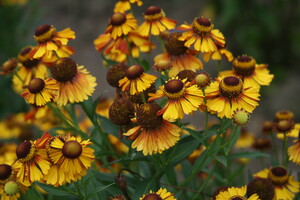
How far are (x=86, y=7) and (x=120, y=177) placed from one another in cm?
522

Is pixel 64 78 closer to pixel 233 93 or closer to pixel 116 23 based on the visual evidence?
pixel 116 23

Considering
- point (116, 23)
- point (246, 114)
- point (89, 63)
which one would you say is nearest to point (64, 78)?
point (116, 23)

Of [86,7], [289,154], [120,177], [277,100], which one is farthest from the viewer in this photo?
[86,7]

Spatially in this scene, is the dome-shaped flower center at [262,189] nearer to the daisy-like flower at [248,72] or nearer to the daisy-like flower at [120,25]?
the daisy-like flower at [248,72]

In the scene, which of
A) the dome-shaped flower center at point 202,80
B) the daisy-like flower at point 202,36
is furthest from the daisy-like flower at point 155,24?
the dome-shaped flower center at point 202,80

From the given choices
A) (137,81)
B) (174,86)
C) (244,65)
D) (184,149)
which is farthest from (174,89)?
(244,65)

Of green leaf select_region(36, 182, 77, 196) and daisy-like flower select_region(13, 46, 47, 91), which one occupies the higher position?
daisy-like flower select_region(13, 46, 47, 91)

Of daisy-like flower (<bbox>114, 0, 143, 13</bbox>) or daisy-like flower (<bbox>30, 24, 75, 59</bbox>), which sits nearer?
daisy-like flower (<bbox>30, 24, 75, 59</bbox>)

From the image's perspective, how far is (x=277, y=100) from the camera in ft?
14.1

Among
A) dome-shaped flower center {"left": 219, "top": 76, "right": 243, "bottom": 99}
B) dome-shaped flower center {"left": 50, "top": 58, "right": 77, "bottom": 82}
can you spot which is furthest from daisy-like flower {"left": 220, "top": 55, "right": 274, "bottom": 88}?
dome-shaped flower center {"left": 50, "top": 58, "right": 77, "bottom": 82}

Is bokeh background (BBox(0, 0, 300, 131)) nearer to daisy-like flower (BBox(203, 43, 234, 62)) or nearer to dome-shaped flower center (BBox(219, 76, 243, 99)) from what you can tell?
daisy-like flower (BBox(203, 43, 234, 62))

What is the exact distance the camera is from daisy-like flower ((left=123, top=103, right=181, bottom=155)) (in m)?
1.28

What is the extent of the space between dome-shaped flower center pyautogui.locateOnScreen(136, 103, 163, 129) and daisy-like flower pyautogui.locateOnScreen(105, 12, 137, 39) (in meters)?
0.46

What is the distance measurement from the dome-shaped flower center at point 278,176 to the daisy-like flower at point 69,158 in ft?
2.23
